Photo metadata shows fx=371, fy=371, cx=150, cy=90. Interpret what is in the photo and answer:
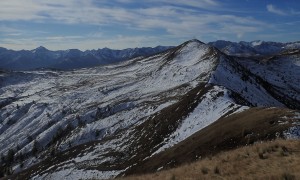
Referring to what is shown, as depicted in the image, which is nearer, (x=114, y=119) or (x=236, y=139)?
(x=236, y=139)

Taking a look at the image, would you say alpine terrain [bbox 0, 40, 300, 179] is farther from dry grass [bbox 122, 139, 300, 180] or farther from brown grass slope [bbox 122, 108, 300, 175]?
dry grass [bbox 122, 139, 300, 180]

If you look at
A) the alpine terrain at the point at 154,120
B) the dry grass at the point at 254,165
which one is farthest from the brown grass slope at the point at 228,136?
the dry grass at the point at 254,165

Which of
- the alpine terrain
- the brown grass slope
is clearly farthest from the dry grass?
the brown grass slope

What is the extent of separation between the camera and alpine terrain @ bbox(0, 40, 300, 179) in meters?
40.2

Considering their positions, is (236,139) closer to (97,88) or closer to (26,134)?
(26,134)

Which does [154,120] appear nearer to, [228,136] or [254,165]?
[228,136]

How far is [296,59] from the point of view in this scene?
166 metres

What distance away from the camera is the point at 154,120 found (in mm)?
65375

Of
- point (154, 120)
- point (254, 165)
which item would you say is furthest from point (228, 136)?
point (154, 120)

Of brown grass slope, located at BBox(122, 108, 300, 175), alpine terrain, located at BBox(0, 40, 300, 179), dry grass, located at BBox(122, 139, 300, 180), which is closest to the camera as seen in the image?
dry grass, located at BBox(122, 139, 300, 180)

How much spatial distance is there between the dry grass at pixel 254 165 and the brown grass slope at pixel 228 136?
15.2m

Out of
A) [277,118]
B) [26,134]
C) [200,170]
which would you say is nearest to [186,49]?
[26,134]

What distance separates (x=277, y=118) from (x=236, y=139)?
4589 millimetres

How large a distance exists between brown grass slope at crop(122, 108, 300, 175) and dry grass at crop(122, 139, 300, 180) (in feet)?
50.0
